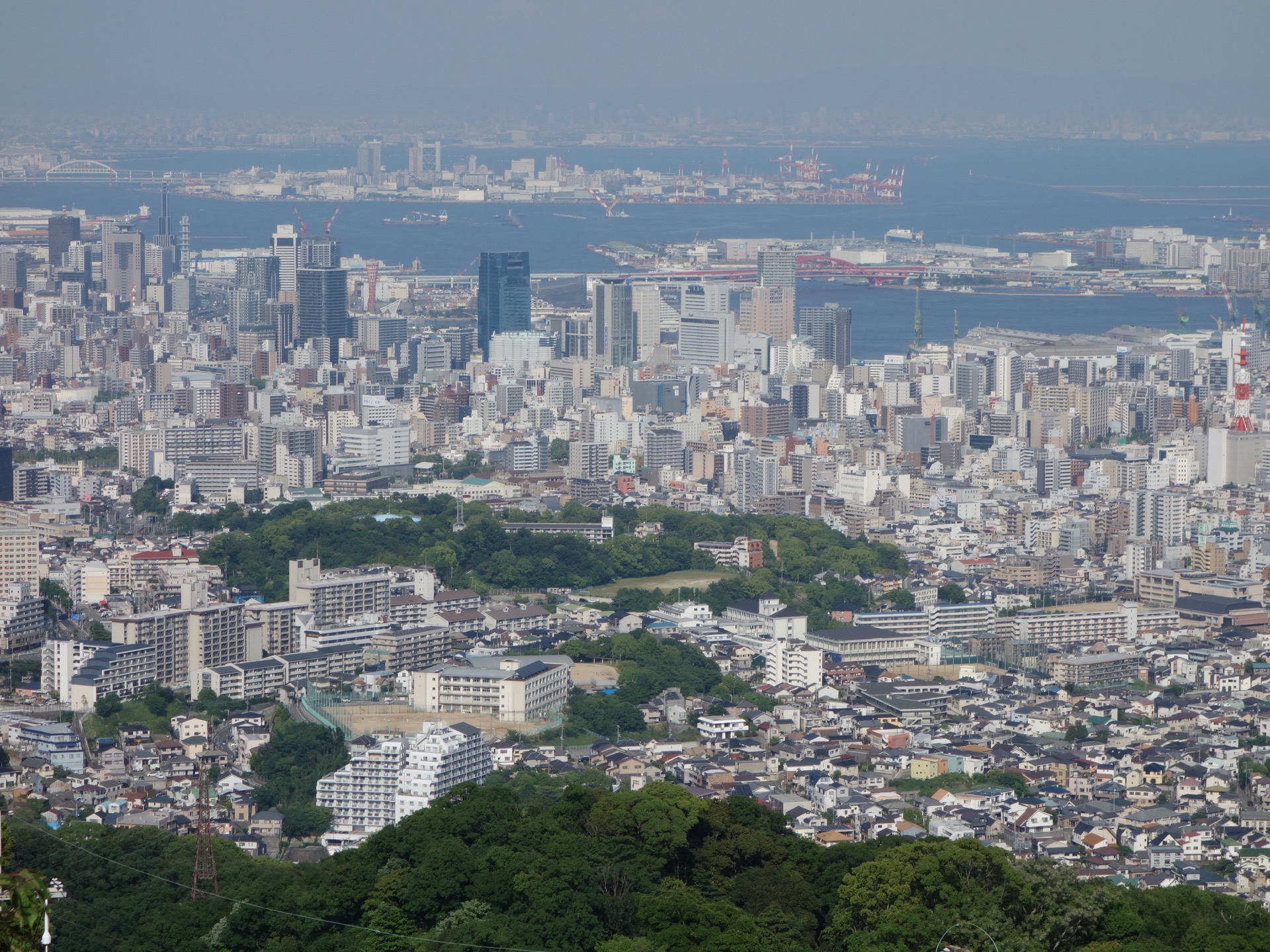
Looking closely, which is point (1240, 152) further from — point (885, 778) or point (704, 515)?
point (885, 778)

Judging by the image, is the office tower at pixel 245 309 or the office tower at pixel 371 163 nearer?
the office tower at pixel 245 309

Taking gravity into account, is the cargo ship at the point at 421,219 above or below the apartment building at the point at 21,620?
above

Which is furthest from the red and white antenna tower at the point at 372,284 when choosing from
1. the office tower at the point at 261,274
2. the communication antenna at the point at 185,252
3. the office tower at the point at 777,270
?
the office tower at the point at 777,270

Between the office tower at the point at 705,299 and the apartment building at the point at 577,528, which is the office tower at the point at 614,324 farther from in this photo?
the apartment building at the point at 577,528

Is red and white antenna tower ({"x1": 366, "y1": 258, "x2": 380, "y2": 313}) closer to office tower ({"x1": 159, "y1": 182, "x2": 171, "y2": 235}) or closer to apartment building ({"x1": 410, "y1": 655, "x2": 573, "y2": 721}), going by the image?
office tower ({"x1": 159, "y1": 182, "x2": 171, "y2": 235})

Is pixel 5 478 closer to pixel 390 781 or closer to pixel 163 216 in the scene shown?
pixel 390 781

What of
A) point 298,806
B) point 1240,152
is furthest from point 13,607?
point 1240,152

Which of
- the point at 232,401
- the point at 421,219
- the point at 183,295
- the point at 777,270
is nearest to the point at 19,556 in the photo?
the point at 232,401
